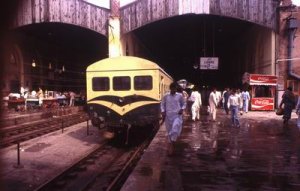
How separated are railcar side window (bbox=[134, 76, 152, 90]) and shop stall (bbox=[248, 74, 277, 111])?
45.8 ft

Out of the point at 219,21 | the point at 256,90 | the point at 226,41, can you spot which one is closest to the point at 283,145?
the point at 256,90

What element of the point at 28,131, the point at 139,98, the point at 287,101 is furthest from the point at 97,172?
the point at 28,131

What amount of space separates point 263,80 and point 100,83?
48.6 feet

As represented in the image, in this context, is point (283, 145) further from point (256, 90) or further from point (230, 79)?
point (230, 79)

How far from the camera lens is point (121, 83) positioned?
14.9 metres

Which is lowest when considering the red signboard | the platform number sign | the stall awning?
the red signboard

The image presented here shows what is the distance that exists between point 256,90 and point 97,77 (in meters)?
15.7

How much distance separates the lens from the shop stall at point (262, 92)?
26922 millimetres

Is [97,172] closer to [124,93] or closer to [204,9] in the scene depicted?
[124,93]

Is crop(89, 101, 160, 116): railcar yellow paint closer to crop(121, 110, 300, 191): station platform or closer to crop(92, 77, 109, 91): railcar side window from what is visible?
crop(92, 77, 109, 91): railcar side window

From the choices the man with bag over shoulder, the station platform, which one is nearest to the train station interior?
the station platform

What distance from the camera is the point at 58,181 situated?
9.13 m

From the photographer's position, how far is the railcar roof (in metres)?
14.8

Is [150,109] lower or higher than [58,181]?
higher
